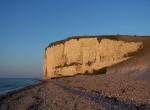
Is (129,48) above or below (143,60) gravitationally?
above

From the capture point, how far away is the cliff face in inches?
1592

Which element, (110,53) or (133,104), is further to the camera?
(110,53)

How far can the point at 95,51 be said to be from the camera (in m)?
46.0

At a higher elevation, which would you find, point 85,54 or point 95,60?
point 85,54

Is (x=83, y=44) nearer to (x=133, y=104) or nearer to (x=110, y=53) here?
(x=110, y=53)

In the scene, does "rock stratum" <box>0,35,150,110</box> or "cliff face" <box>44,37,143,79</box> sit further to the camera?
"cliff face" <box>44,37,143,79</box>

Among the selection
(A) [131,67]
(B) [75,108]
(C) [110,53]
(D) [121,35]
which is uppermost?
(D) [121,35]

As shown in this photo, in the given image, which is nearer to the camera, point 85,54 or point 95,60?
point 95,60

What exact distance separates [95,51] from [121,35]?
4926mm

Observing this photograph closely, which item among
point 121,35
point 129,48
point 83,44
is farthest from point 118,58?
point 83,44

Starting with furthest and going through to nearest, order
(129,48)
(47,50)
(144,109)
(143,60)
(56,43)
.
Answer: (47,50)
(56,43)
(129,48)
(143,60)
(144,109)

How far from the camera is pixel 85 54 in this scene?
48.1 m

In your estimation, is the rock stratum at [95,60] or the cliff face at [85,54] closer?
the rock stratum at [95,60]

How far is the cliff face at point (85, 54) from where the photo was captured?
4044cm
